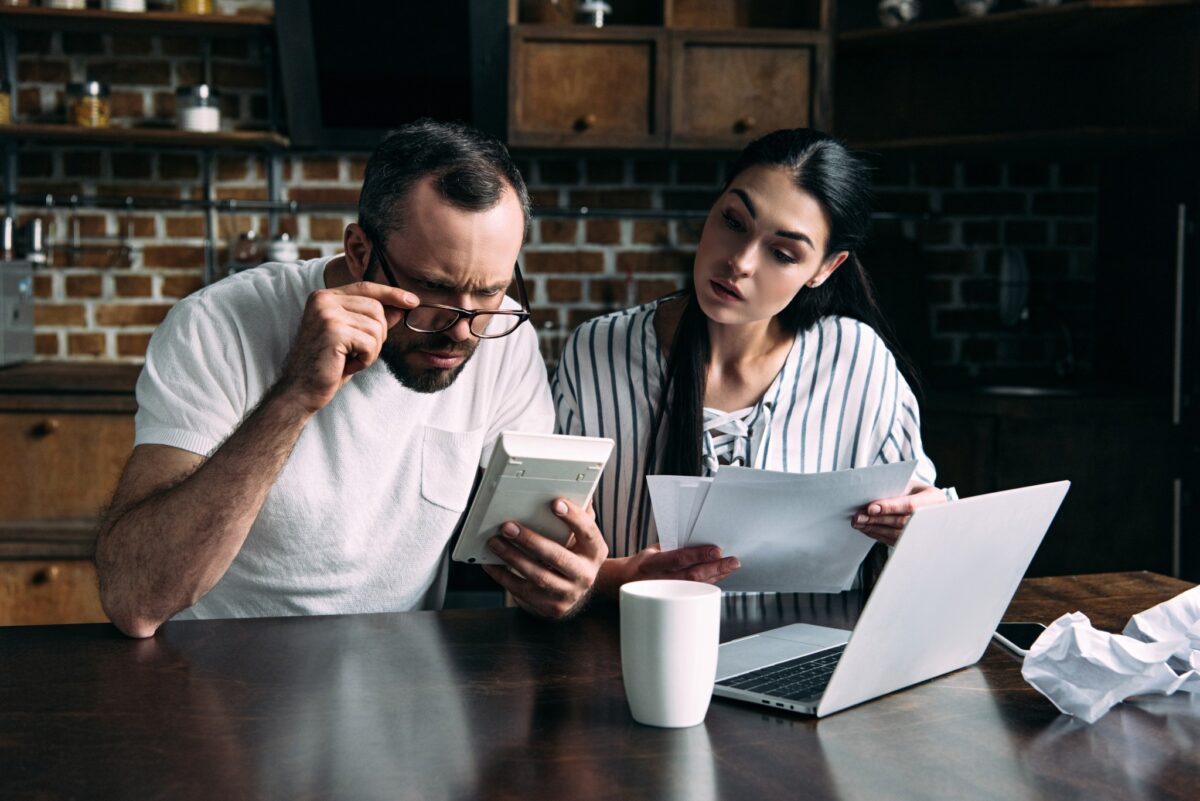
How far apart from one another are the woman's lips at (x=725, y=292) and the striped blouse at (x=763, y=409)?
0.54 ft

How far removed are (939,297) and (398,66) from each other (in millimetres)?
1631

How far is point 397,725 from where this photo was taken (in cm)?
98

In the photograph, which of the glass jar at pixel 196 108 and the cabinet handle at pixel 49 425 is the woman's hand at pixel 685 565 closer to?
the cabinet handle at pixel 49 425

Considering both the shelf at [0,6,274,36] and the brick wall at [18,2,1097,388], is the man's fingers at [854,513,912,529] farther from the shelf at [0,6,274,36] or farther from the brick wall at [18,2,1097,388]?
the shelf at [0,6,274,36]

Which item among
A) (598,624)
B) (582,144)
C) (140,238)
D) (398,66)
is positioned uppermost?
(398,66)

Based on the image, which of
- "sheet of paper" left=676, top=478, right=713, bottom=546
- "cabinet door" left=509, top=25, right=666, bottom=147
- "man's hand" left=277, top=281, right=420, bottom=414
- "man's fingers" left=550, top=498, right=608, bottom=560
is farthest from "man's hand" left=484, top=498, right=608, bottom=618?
"cabinet door" left=509, top=25, right=666, bottom=147

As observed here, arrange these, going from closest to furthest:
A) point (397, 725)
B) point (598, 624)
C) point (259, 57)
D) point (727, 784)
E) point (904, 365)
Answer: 1. point (727, 784)
2. point (397, 725)
3. point (598, 624)
4. point (904, 365)
5. point (259, 57)

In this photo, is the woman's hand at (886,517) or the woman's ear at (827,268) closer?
the woman's hand at (886,517)

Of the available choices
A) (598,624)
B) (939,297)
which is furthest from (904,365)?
(939,297)

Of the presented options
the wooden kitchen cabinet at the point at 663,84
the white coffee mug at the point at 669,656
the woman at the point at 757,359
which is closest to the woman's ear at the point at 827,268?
the woman at the point at 757,359

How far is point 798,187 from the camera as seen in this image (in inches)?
68.6

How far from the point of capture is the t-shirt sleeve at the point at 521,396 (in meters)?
1.69

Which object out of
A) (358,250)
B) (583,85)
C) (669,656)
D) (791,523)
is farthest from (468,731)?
(583,85)

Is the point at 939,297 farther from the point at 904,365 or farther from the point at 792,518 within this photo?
the point at 792,518
